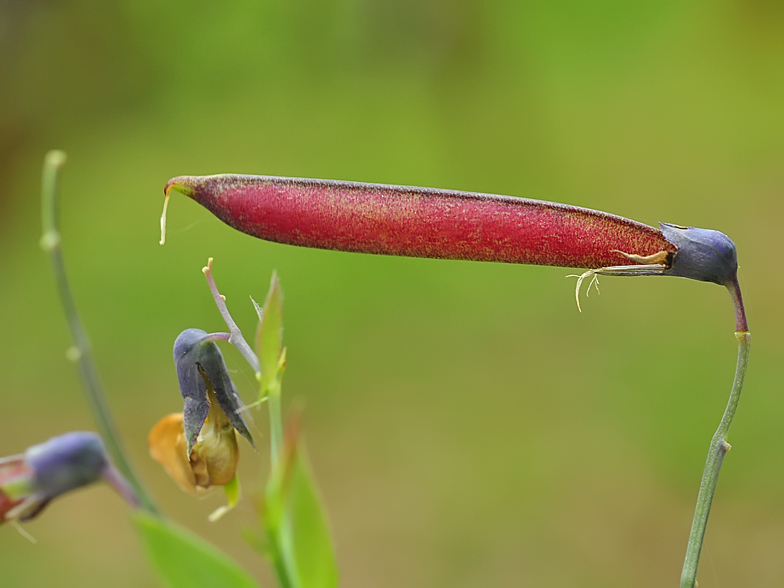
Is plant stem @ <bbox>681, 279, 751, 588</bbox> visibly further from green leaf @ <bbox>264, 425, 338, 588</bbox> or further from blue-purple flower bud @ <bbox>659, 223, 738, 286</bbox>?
green leaf @ <bbox>264, 425, 338, 588</bbox>

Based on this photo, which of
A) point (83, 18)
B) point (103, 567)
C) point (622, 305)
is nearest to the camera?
point (103, 567)

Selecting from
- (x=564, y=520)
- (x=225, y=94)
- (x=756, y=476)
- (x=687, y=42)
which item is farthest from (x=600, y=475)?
(x=225, y=94)

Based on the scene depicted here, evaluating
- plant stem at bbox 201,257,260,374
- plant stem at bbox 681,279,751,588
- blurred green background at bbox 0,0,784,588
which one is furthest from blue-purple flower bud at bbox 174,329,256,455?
blurred green background at bbox 0,0,784,588

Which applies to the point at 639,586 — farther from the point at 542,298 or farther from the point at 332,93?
the point at 332,93

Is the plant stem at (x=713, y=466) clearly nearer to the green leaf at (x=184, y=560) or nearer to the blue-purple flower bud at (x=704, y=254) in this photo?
the blue-purple flower bud at (x=704, y=254)

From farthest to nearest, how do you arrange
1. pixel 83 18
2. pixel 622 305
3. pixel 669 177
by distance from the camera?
pixel 83 18 < pixel 669 177 < pixel 622 305

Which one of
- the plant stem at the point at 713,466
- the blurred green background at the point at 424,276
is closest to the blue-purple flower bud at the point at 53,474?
the plant stem at the point at 713,466

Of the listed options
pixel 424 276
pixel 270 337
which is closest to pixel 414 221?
pixel 270 337

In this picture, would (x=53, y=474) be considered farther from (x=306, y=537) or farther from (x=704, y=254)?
(x=704, y=254)
